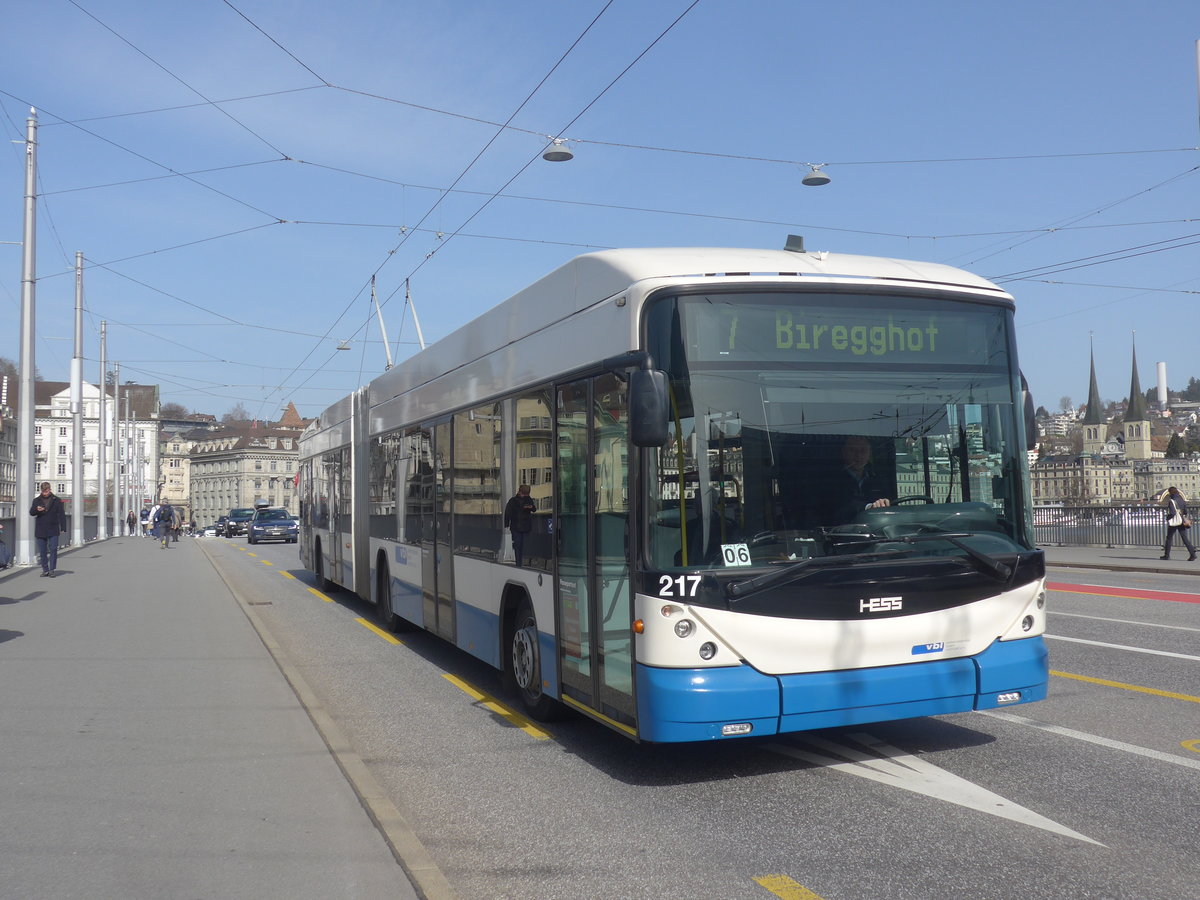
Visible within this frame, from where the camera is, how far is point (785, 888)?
4.60 m

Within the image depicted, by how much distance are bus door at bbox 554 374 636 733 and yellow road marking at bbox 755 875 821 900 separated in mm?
1582

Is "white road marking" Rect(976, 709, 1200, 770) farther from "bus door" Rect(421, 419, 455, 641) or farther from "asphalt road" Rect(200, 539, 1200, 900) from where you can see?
"bus door" Rect(421, 419, 455, 641)

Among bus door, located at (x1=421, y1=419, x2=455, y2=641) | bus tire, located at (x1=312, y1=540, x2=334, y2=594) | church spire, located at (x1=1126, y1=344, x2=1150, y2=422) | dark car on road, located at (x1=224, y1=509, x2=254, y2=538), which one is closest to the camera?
bus door, located at (x1=421, y1=419, x2=455, y2=641)

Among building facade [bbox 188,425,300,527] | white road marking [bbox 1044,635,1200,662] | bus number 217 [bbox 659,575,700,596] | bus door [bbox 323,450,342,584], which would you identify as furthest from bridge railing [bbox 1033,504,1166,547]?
building facade [bbox 188,425,300,527]

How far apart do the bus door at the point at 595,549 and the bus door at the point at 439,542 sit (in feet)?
10.00

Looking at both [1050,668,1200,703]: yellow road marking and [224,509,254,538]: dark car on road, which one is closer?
[1050,668,1200,703]: yellow road marking

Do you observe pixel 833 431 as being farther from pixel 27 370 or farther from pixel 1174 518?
pixel 27 370

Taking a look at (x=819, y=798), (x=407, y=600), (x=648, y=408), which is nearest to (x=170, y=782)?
(x=648, y=408)

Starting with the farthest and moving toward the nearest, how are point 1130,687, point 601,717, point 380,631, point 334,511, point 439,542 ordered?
point 334,511 → point 380,631 → point 439,542 → point 1130,687 → point 601,717

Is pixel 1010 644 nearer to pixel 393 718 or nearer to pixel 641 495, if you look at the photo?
pixel 641 495

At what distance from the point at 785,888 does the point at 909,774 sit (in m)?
2.00

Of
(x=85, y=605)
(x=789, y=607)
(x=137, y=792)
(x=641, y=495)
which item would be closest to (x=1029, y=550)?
(x=789, y=607)

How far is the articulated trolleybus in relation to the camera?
5984mm

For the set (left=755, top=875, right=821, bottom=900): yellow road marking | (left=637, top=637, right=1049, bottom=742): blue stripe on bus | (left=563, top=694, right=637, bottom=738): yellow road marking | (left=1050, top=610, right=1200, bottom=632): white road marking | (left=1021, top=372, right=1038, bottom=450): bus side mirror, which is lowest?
(left=755, top=875, right=821, bottom=900): yellow road marking
